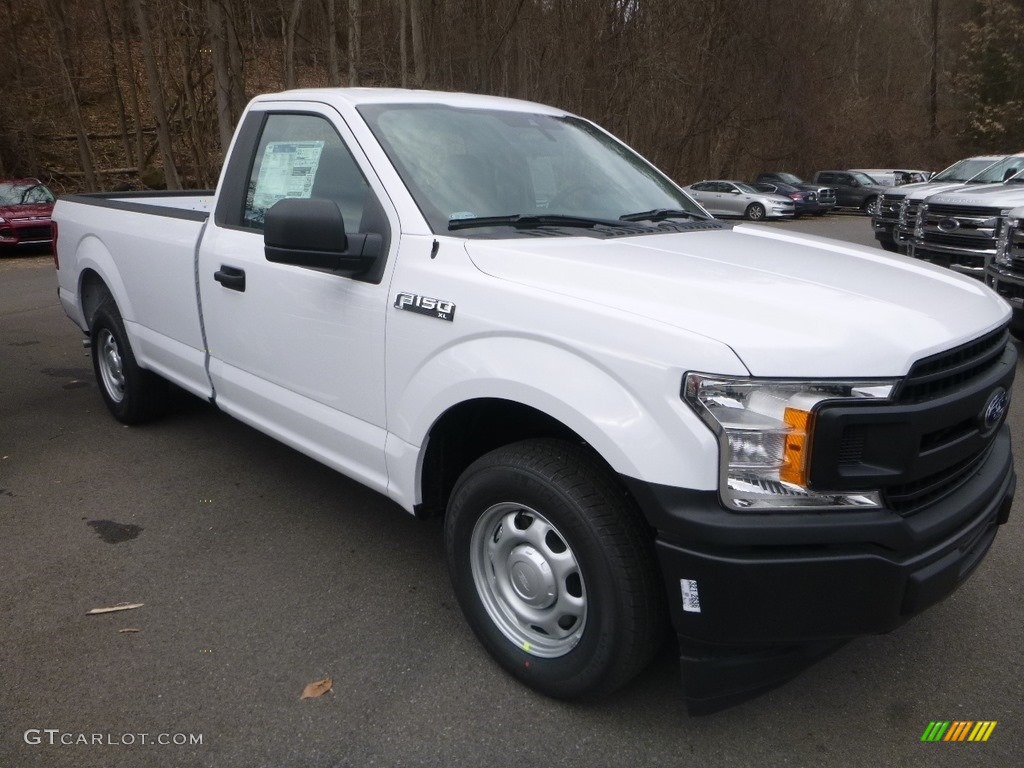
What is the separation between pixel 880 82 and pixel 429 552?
2297 inches

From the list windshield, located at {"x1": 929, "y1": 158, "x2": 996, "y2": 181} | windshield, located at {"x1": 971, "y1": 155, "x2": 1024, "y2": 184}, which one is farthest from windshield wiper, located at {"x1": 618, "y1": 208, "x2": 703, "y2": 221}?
windshield, located at {"x1": 929, "y1": 158, "x2": 996, "y2": 181}

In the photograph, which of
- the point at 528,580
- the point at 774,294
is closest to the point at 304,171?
the point at 528,580

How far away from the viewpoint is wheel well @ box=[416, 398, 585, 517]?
2.96 meters

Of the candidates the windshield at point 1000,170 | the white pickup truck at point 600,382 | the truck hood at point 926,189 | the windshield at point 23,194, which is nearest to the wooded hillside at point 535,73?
the windshield at point 23,194

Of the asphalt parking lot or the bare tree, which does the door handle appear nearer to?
the asphalt parking lot

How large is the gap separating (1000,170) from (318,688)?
1556 cm

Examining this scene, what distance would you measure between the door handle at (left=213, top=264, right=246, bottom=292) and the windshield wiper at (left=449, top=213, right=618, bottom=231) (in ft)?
3.98

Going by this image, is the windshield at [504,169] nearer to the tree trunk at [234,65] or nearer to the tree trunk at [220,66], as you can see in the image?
the tree trunk at [220,66]

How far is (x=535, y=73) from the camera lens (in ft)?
100

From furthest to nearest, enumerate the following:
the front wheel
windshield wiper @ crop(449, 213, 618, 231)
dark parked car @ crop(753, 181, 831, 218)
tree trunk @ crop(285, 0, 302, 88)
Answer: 1. dark parked car @ crop(753, 181, 831, 218)
2. the front wheel
3. tree trunk @ crop(285, 0, 302, 88)
4. windshield wiper @ crop(449, 213, 618, 231)

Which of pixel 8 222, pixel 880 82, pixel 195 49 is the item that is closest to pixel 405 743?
pixel 8 222

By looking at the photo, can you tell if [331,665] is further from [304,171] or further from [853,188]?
[853,188]

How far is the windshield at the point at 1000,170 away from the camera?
1418cm

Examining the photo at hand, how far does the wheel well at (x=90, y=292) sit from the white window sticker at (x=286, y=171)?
208cm
